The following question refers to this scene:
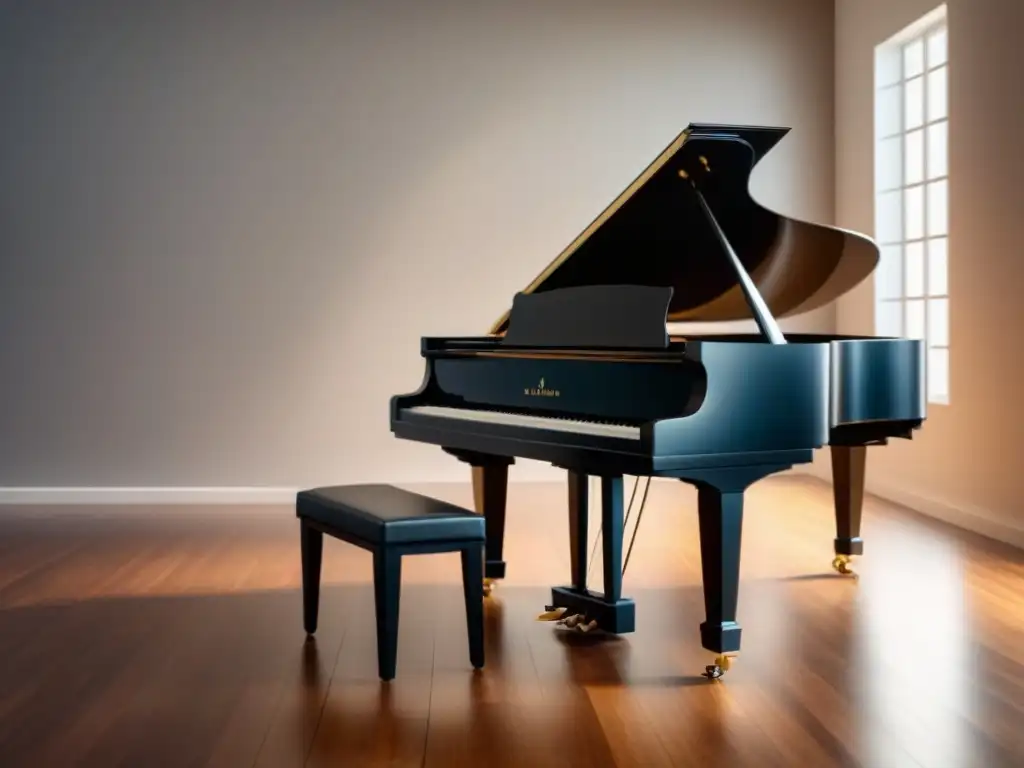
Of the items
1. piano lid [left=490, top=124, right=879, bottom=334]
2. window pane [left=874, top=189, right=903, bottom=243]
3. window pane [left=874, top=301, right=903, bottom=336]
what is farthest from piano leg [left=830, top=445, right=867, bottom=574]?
window pane [left=874, top=189, right=903, bottom=243]

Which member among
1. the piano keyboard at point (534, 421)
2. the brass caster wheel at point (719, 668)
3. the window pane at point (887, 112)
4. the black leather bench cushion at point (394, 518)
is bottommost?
the brass caster wheel at point (719, 668)

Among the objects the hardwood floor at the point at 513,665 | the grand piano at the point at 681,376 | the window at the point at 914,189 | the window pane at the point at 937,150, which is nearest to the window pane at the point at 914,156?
the window at the point at 914,189

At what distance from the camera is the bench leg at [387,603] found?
335 cm

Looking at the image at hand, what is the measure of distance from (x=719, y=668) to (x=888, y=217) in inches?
171

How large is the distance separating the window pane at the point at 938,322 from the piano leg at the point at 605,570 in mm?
3288

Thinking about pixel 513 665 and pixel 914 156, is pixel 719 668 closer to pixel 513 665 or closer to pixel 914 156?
pixel 513 665

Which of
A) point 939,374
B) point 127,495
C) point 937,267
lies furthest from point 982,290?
point 127,495

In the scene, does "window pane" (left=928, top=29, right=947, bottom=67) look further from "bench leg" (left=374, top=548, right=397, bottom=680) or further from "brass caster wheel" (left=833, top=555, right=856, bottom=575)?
"bench leg" (left=374, top=548, right=397, bottom=680)

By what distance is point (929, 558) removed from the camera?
519 centimetres

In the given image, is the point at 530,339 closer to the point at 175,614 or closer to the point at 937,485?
the point at 175,614

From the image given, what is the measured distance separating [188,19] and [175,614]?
4.20m

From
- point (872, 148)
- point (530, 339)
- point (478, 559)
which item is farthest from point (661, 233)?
point (872, 148)

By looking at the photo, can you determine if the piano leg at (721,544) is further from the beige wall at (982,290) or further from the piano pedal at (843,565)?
the beige wall at (982,290)

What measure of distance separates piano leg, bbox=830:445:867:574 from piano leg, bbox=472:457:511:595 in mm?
1188
